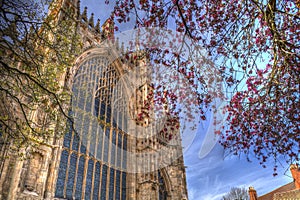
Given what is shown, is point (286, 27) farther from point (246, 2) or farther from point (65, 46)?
point (65, 46)

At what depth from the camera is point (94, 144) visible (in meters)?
13.7

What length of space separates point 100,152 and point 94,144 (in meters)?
0.60

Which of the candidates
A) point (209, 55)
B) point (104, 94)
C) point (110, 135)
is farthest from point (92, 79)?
point (209, 55)

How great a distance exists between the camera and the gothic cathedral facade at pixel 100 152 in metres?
9.48

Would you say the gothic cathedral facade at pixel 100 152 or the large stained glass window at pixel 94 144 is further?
the large stained glass window at pixel 94 144

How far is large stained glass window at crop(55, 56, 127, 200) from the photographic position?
11.7m

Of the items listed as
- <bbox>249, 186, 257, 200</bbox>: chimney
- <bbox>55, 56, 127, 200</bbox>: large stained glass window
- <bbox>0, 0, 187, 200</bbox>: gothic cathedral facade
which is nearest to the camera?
<bbox>0, 0, 187, 200</bbox>: gothic cathedral facade

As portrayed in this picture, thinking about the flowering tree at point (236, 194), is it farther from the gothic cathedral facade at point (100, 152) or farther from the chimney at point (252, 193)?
the gothic cathedral facade at point (100, 152)

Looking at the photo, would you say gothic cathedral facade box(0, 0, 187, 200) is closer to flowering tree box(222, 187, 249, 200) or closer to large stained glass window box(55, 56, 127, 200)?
large stained glass window box(55, 56, 127, 200)

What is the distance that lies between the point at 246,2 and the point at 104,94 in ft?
43.9

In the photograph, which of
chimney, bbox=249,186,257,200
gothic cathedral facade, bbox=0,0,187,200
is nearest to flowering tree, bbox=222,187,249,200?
chimney, bbox=249,186,257,200

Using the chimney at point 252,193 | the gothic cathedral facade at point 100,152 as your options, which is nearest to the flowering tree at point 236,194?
the chimney at point 252,193

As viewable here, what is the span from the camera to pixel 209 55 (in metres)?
4.79

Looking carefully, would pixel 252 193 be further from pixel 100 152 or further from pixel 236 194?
pixel 100 152
